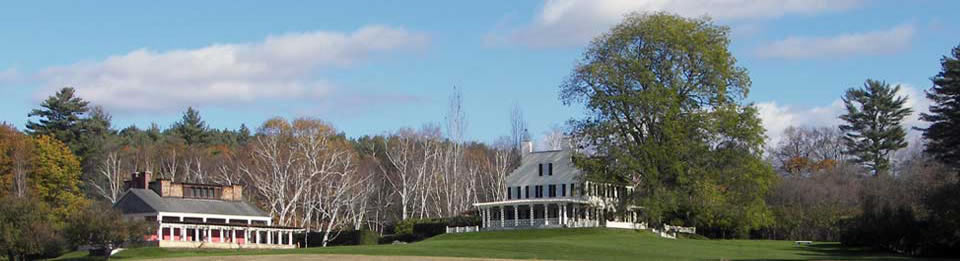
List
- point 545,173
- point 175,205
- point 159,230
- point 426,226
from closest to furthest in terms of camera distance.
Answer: point 159,230
point 175,205
point 426,226
point 545,173

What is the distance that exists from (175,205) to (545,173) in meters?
27.7

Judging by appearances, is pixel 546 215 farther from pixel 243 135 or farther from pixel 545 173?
pixel 243 135

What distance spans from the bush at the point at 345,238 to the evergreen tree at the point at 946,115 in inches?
1489

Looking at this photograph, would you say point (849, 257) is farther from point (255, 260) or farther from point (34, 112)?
point (34, 112)

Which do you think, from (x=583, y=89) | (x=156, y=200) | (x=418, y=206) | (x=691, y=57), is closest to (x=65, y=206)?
(x=156, y=200)

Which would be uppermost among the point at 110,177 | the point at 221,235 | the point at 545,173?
the point at 110,177

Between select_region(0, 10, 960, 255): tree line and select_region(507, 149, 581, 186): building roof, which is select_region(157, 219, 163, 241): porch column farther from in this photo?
select_region(507, 149, 581, 186): building roof

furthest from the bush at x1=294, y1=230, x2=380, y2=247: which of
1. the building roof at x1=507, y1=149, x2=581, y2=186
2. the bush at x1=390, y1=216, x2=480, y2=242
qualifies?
the building roof at x1=507, y1=149, x2=581, y2=186

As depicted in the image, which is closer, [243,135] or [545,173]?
[545,173]

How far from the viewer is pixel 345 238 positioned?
9256cm

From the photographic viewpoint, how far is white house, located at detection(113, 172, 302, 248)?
85.9m

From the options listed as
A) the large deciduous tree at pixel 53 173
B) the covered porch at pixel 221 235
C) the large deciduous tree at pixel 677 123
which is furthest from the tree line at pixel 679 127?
the large deciduous tree at pixel 53 173

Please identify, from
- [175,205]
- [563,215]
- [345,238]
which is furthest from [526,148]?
[175,205]

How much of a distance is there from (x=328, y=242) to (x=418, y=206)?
22.5 meters
